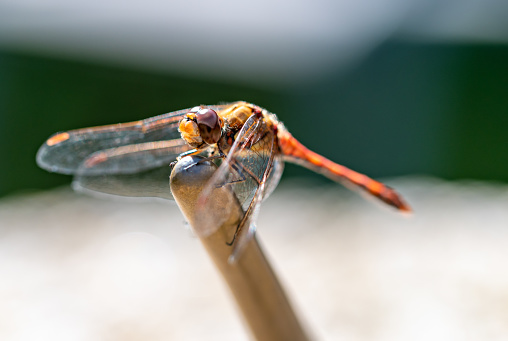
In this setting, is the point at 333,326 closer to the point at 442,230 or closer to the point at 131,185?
the point at 131,185

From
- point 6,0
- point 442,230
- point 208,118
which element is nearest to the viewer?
point 208,118

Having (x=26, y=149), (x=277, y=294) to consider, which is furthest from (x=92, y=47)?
(x=277, y=294)

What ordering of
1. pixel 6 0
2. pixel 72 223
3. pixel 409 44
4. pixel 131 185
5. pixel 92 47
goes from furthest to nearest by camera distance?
pixel 409 44, pixel 92 47, pixel 6 0, pixel 72 223, pixel 131 185

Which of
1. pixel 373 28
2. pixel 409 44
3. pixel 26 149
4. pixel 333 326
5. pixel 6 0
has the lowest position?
pixel 333 326

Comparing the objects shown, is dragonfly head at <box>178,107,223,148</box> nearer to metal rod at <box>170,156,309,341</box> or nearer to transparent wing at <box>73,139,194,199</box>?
transparent wing at <box>73,139,194,199</box>

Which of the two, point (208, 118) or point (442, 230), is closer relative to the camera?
point (208, 118)

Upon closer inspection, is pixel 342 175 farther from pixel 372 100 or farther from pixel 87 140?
pixel 372 100

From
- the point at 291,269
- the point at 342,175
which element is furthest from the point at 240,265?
the point at 291,269
